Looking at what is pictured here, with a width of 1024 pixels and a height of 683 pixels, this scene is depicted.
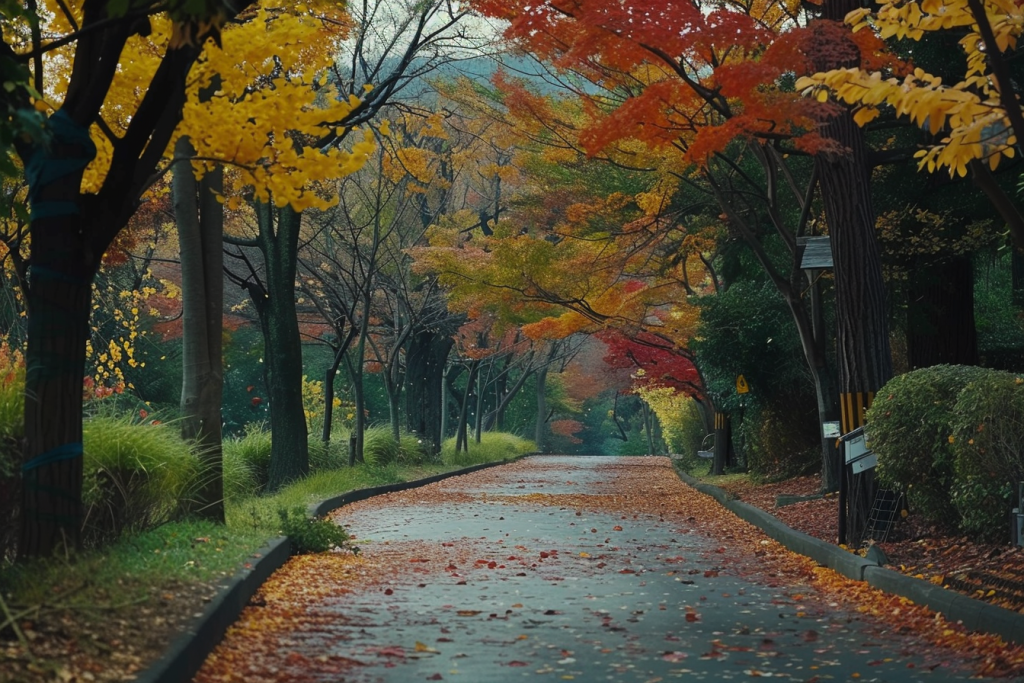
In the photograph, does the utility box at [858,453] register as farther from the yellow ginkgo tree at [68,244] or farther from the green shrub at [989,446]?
the yellow ginkgo tree at [68,244]

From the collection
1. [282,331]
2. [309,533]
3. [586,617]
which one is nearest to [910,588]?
[586,617]

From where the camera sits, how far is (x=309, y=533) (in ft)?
42.7

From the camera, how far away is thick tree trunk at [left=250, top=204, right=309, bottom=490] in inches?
862

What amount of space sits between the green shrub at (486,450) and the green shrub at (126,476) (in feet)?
92.3

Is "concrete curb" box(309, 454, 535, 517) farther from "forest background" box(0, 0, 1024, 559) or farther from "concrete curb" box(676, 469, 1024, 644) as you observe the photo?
"concrete curb" box(676, 469, 1024, 644)

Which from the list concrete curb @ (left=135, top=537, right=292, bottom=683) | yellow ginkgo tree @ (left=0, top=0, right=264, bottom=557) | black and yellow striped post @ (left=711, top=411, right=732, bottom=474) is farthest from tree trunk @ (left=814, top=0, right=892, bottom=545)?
black and yellow striped post @ (left=711, top=411, right=732, bottom=474)

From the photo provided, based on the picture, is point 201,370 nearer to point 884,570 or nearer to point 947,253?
point 884,570

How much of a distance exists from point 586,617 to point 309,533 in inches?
180

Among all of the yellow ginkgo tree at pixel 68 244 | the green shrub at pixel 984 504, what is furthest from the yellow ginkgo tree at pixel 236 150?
the green shrub at pixel 984 504

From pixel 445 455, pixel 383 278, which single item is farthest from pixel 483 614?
pixel 445 455

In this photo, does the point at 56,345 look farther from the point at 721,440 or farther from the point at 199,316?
the point at 721,440

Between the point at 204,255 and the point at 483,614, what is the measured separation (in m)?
6.08

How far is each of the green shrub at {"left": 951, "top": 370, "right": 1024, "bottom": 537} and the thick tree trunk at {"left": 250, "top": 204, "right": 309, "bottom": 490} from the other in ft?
43.1

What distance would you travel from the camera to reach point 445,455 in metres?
41.6
